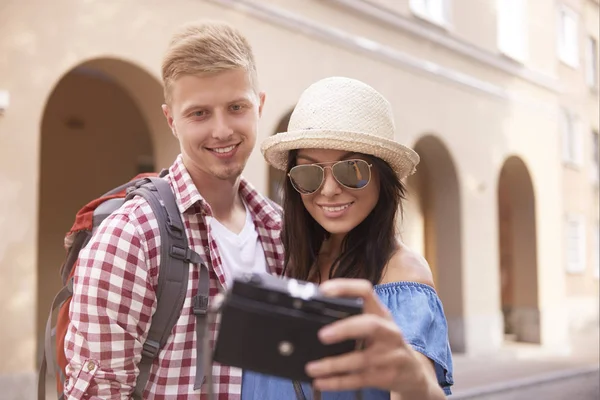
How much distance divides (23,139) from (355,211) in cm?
504

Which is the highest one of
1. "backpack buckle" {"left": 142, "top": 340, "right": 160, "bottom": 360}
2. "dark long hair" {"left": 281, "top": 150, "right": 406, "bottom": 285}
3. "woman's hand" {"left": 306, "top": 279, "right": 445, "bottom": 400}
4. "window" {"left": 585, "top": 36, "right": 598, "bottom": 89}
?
"window" {"left": 585, "top": 36, "right": 598, "bottom": 89}

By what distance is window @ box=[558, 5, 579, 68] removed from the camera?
57.3ft

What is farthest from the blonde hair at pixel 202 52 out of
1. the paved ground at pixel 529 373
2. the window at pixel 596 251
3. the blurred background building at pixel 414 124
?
the window at pixel 596 251

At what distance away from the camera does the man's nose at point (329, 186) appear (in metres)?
1.85

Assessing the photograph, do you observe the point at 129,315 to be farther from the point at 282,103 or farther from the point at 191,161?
the point at 282,103

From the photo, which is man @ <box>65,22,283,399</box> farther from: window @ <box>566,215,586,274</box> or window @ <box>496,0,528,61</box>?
window @ <box>566,215,586,274</box>

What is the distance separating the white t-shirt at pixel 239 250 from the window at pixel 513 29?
12.8m

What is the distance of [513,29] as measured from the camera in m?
14.6

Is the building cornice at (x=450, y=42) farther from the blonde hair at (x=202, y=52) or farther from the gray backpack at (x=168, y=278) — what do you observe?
the gray backpack at (x=168, y=278)

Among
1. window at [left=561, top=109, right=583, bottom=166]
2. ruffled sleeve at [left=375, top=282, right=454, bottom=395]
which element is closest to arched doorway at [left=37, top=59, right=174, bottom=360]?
ruffled sleeve at [left=375, top=282, right=454, bottom=395]

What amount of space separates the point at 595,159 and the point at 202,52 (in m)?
18.6

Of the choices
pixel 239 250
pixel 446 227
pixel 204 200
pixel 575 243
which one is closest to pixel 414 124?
pixel 446 227

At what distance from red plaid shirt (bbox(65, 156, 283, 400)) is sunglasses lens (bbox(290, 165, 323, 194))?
405 millimetres

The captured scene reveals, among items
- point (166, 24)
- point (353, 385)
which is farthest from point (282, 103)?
point (353, 385)
